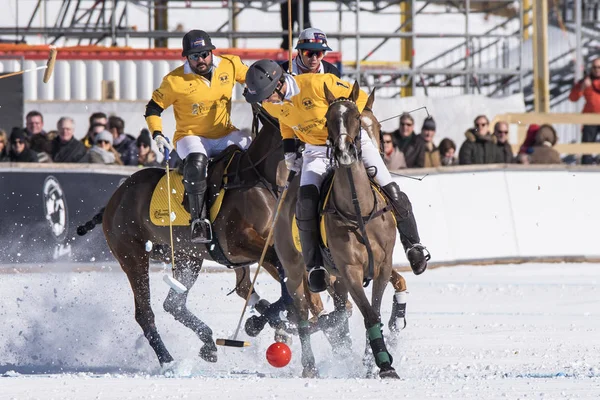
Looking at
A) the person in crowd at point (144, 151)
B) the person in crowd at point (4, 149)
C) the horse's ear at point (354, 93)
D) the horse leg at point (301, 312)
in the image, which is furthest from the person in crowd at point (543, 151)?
the horse's ear at point (354, 93)

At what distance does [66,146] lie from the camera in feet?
52.9

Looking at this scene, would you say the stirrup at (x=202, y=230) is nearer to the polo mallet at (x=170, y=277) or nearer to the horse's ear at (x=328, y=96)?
the polo mallet at (x=170, y=277)

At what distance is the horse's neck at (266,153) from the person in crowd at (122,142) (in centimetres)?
633

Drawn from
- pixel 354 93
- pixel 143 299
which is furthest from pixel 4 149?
pixel 354 93

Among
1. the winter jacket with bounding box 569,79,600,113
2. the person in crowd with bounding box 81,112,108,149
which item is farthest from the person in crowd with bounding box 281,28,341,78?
the winter jacket with bounding box 569,79,600,113

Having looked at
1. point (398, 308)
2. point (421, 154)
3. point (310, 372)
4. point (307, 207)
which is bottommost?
point (310, 372)

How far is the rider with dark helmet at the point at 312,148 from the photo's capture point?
353 inches

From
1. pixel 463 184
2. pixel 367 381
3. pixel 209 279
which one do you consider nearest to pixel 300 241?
pixel 367 381

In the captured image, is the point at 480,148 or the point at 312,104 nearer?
the point at 312,104

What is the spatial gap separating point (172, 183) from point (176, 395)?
3.60 metres

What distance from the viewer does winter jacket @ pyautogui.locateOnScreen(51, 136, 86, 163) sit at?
52.4ft

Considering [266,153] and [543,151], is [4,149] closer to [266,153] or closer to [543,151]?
[266,153]

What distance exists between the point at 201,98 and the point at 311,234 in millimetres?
2149

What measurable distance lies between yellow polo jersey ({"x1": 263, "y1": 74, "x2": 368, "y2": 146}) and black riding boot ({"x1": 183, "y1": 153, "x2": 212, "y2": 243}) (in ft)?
4.38
